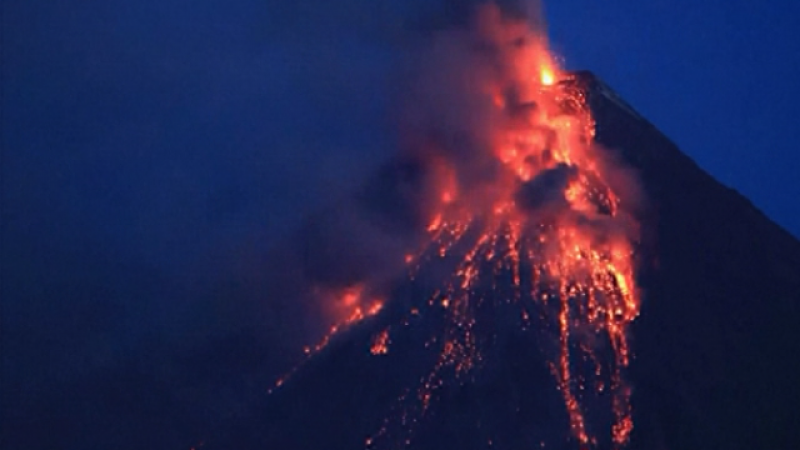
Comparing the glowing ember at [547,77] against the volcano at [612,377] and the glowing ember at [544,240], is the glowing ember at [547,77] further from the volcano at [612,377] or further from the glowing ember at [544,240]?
the volcano at [612,377]

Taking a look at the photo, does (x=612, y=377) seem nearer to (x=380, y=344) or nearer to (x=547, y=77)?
(x=380, y=344)

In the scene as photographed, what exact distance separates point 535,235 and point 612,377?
290 centimetres

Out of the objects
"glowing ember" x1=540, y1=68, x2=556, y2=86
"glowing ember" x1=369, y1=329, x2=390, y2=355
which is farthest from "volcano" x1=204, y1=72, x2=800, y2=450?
"glowing ember" x1=540, y1=68, x2=556, y2=86

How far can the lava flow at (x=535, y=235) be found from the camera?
58.3ft

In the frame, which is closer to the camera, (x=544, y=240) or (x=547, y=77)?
(x=544, y=240)

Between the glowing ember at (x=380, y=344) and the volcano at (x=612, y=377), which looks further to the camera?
the glowing ember at (x=380, y=344)

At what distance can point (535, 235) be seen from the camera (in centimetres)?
1944

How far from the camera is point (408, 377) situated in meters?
17.7

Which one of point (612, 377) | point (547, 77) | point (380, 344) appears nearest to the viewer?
point (612, 377)

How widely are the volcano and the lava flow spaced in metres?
0.11

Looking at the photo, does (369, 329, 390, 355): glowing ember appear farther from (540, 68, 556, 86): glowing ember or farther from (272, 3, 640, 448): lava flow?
(540, 68, 556, 86): glowing ember

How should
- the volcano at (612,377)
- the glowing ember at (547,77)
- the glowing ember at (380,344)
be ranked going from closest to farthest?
the volcano at (612,377)
the glowing ember at (380,344)
the glowing ember at (547,77)

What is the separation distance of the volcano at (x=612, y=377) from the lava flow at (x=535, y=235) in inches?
4.5

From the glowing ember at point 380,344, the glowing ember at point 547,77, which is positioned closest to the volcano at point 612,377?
the glowing ember at point 380,344
